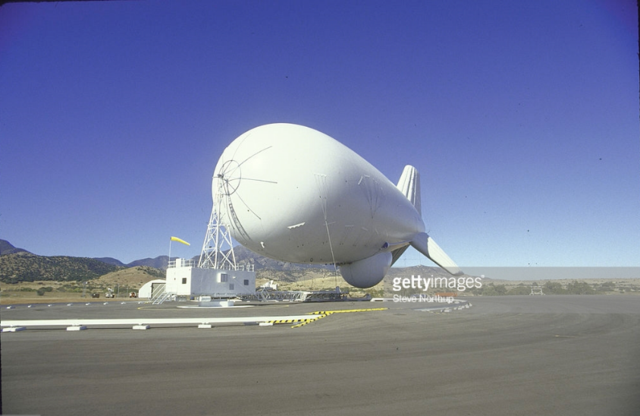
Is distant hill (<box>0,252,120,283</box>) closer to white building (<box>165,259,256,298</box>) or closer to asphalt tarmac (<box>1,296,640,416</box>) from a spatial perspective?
white building (<box>165,259,256,298</box>)

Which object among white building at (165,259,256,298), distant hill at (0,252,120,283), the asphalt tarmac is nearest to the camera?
the asphalt tarmac

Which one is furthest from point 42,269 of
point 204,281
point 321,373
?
point 321,373

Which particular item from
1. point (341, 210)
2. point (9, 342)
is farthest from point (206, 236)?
point (9, 342)

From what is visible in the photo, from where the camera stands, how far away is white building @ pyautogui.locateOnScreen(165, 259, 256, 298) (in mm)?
28359

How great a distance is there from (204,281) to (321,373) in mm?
25110

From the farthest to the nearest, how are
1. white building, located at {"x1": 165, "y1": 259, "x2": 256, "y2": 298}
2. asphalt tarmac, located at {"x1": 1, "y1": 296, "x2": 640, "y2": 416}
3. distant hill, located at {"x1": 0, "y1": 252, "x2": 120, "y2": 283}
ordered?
distant hill, located at {"x1": 0, "y1": 252, "x2": 120, "y2": 283}, white building, located at {"x1": 165, "y1": 259, "x2": 256, "y2": 298}, asphalt tarmac, located at {"x1": 1, "y1": 296, "x2": 640, "y2": 416}

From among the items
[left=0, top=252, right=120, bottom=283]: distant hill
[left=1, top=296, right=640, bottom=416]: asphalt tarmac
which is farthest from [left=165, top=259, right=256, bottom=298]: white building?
[left=0, top=252, right=120, bottom=283]: distant hill

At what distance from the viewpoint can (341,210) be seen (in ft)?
82.1

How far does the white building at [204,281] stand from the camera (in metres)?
28.4

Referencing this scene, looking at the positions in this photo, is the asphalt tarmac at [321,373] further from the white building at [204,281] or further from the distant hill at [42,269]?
the distant hill at [42,269]

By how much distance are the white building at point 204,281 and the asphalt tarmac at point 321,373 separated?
17296mm

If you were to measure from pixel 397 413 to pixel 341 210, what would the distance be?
67.6 ft

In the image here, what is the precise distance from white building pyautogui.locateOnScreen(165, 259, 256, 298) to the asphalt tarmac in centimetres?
1730

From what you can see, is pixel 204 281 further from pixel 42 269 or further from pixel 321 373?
pixel 42 269
